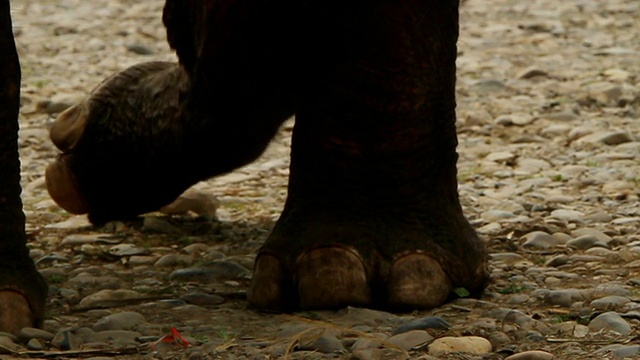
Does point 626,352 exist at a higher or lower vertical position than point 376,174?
lower

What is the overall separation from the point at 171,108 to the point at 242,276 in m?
0.60

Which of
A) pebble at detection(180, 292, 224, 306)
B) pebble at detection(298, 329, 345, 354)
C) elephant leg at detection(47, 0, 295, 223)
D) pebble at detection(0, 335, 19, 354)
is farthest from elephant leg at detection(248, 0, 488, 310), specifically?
pebble at detection(0, 335, 19, 354)

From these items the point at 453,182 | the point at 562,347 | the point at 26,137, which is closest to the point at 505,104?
the point at 26,137

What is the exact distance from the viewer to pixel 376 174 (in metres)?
2.86

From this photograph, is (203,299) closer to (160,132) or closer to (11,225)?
(11,225)

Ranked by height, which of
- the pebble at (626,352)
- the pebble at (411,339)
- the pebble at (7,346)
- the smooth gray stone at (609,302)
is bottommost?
the pebble at (7,346)

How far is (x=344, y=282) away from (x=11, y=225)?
0.62 meters

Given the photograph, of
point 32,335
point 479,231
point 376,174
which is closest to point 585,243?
point 479,231

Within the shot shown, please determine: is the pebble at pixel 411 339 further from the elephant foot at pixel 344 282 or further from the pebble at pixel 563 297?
the pebble at pixel 563 297

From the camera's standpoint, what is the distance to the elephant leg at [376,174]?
2758 millimetres

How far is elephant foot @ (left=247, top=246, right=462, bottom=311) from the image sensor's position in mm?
2707

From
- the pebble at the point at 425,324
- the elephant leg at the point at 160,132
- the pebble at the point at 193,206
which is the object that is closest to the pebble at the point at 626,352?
the pebble at the point at 425,324

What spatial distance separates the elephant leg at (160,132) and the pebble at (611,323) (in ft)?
3.06

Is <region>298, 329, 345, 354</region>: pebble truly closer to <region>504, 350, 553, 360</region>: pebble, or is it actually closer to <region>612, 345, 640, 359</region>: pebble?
<region>504, 350, 553, 360</region>: pebble
